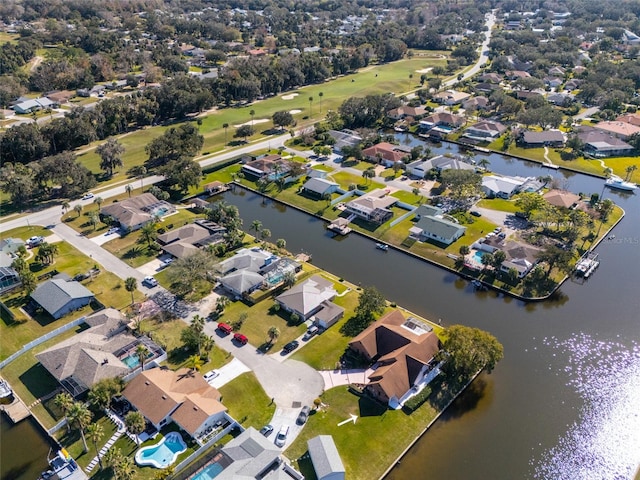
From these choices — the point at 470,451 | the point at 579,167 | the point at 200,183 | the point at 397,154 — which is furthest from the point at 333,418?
the point at 579,167

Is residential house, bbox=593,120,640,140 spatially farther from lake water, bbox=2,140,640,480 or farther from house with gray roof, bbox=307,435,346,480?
house with gray roof, bbox=307,435,346,480

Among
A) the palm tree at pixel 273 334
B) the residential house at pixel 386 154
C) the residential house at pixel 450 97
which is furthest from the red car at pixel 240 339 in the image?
the residential house at pixel 450 97

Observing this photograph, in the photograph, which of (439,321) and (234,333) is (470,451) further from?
(234,333)

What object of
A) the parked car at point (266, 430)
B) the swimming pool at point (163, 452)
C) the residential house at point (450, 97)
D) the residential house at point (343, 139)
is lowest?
the residential house at point (450, 97)

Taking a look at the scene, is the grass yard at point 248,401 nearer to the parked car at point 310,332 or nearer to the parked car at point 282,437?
the parked car at point 282,437

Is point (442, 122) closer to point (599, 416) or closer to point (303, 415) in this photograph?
point (599, 416)

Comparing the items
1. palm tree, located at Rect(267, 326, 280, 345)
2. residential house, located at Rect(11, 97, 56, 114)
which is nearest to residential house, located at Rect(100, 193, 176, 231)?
palm tree, located at Rect(267, 326, 280, 345)

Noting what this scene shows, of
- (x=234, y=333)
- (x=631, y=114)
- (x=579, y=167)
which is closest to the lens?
(x=234, y=333)
